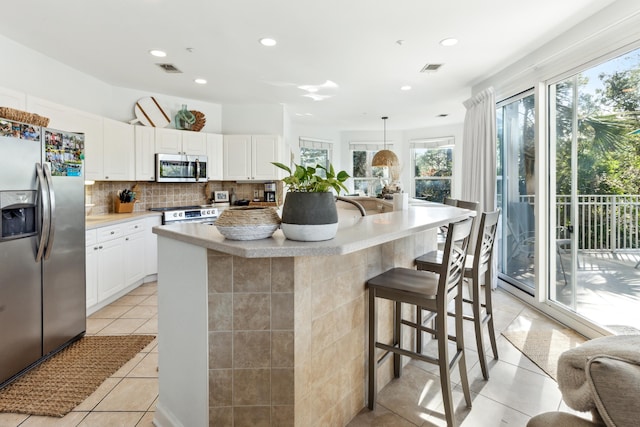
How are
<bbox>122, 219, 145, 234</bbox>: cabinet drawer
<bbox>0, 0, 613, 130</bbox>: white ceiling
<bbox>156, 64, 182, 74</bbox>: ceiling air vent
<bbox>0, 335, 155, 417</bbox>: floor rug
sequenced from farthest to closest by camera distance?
<bbox>122, 219, 145, 234</bbox>: cabinet drawer
<bbox>156, 64, 182, 74</bbox>: ceiling air vent
<bbox>0, 0, 613, 130</bbox>: white ceiling
<bbox>0, 335, 155, 417</bbox>: floor rug

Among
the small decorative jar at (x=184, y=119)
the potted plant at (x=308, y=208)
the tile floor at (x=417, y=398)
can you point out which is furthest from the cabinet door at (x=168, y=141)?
the potted plant at (x=308, y=208)

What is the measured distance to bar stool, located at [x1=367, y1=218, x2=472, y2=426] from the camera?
69.7 inches

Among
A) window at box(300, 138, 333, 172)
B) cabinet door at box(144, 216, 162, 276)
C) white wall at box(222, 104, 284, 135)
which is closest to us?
cabinet door at box(144, 216, 162, 276)

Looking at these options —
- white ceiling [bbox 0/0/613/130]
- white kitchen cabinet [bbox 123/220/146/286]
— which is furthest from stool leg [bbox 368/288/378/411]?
white kitchen cabinet [bbox 123/220/146/286]

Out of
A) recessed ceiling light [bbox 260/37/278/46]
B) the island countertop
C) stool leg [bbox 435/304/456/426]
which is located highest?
recessed ceiling light [bbox 260/37/278/46]

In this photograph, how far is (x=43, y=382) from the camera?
232cm

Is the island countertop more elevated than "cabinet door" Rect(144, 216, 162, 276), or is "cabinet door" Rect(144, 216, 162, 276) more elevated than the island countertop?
the island countertop

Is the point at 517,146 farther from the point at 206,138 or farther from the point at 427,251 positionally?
the point at 206,138

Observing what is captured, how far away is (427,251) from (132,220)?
3318 millimetres

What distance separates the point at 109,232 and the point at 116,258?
32cm

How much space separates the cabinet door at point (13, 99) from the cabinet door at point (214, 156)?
2470 millimetres

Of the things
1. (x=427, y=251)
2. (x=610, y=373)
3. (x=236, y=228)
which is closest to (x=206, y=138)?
(x=427, y=251)

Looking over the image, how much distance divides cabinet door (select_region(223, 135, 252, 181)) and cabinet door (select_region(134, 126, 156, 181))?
109 centimetres

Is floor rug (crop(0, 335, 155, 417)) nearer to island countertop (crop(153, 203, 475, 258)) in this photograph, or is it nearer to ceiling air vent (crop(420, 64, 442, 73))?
island countertop (crop(153, 203, 475, 258))
